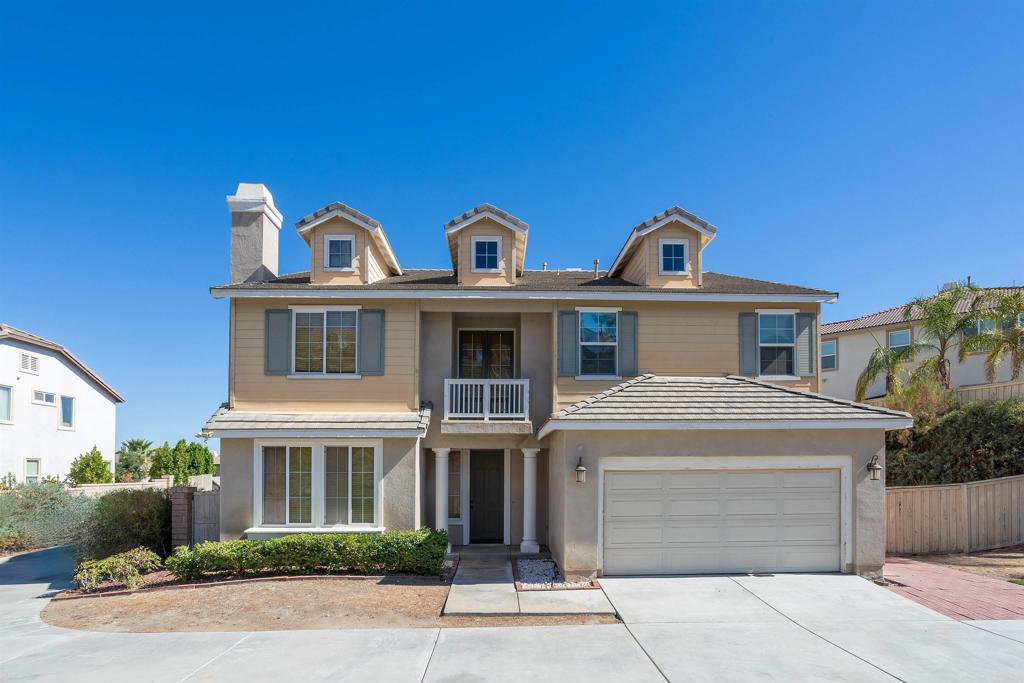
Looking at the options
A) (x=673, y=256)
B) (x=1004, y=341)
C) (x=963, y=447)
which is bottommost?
(x=963, y=447)

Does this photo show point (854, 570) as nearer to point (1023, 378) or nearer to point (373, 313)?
point (373, 313)

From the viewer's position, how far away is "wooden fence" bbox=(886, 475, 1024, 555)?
13.8 m

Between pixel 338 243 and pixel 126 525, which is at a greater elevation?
pixel 338 243

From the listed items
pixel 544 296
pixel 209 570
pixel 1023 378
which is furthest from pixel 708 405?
pixel 1023 378

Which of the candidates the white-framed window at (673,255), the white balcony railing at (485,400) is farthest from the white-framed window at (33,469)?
the white-framed window at (673,255)

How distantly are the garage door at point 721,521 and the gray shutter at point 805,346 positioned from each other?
3.43 meters

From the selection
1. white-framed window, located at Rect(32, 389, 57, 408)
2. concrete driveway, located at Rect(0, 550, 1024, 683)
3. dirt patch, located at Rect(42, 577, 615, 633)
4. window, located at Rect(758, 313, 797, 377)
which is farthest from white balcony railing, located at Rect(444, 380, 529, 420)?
white-framed window, located at Rect(32, 389, 57, 408)

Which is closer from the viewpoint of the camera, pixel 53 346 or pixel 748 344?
pixel 748 344

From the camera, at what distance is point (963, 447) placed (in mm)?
15906

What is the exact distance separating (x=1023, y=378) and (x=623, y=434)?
1530 cm

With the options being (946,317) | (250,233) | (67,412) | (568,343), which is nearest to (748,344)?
(568,343)

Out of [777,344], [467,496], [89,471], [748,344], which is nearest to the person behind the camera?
[748,344]

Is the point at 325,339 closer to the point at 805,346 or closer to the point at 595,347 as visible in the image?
the point at 595,347

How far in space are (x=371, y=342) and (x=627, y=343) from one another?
19.1ft
